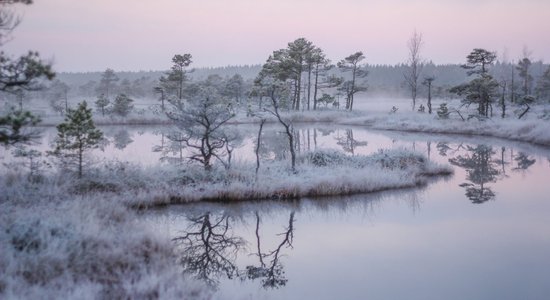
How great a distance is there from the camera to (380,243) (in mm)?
11227

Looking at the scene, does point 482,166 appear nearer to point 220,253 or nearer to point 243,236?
point 243,236

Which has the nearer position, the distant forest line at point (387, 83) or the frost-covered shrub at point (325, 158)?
the frost-covered shrub at point (325, 158)

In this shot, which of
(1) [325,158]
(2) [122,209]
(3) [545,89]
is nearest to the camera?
(2) [122,209]

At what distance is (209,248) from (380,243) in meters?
4.11

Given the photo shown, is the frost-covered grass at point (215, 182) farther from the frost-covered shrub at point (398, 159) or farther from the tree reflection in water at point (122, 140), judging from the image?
the tree reflection in water at point (122, 140)

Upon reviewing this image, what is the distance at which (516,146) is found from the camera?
3119cm

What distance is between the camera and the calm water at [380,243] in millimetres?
8484

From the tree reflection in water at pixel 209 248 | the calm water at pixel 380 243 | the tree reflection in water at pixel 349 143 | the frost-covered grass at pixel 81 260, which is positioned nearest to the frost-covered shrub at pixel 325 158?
the calm water at pixel 380 243

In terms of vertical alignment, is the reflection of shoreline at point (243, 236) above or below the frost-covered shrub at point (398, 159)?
below

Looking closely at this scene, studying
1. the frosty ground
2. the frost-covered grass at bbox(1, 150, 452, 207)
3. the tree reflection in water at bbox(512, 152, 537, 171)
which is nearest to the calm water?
the frost-covered grass at bbox(1, 150, 452, 207)

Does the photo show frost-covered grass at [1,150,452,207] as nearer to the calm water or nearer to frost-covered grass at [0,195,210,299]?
the calm water

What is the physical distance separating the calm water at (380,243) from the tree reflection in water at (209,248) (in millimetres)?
24

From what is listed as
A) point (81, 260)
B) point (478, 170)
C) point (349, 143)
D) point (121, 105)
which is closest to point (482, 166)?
point (478, 170)

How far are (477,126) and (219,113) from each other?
98.6 ft
